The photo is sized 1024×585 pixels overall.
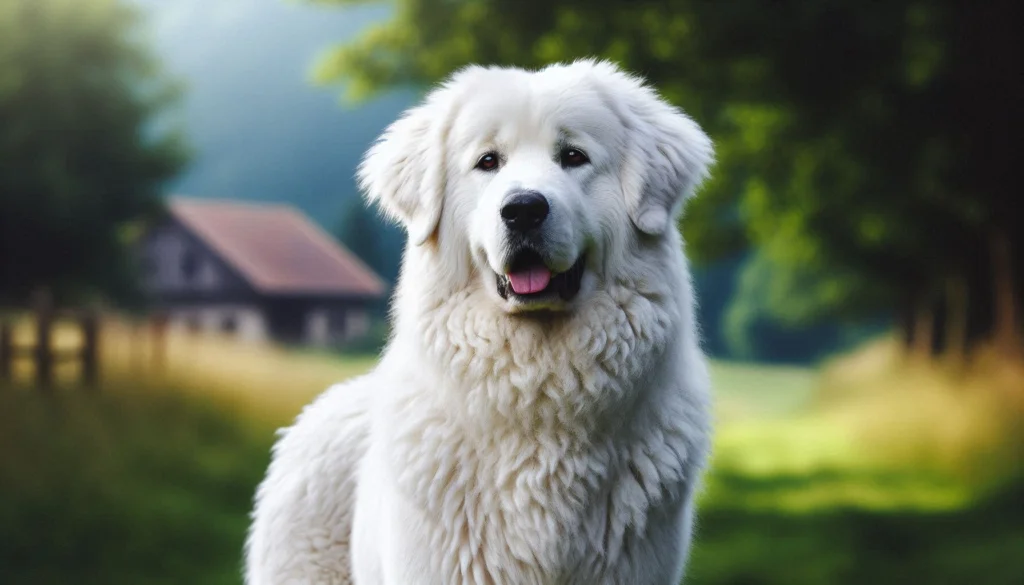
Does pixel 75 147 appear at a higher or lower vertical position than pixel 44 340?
higher

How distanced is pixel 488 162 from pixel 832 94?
906 cm

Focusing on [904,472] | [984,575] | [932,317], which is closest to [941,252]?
[932,317]

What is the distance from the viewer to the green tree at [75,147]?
41.0 ft

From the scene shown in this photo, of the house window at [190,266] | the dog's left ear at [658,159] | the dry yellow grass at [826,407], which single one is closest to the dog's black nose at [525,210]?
the dog's left ear at [658,159]

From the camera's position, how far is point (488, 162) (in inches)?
150

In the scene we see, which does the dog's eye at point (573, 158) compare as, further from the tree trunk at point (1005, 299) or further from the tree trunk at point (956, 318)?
the tree trunk at point (956, 318)

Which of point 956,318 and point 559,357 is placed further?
point 956,318

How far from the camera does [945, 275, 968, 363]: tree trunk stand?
1386 centimetres

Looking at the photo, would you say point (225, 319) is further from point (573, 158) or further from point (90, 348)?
point (573, 158)

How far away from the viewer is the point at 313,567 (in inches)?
173

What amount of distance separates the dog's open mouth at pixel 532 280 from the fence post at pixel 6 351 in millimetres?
8484

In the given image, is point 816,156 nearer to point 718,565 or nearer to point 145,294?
point 718,565

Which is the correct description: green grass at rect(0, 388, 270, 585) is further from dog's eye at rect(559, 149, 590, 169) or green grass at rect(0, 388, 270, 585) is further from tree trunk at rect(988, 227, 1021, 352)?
tree trunk at rect(988, 227, 1021, 352)

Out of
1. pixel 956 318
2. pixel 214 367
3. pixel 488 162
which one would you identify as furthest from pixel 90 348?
pixel 956 318
